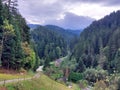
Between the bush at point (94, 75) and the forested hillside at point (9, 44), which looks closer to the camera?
the forested hillside at point (9, 44)

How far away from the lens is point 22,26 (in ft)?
290

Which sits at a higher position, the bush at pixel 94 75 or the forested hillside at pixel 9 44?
the forested hillside at pixel 9 44

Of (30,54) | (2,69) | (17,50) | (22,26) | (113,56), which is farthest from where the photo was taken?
(113,56)

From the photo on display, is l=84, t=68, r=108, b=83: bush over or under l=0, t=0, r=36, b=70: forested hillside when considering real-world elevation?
under

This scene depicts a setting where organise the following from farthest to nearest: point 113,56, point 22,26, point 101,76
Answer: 1. point 113,56
2. point 101,76
3. point 22,26

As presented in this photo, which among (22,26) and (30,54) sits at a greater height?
(22,26)

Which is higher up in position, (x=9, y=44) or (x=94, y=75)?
(x=9, y=44)

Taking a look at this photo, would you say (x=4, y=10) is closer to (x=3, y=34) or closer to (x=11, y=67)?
(x=3, y=34)

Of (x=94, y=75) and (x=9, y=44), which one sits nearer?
(x=9, y=44)

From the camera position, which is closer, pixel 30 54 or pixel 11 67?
pixel 11 67

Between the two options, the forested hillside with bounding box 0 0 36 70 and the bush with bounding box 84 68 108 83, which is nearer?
the forested hillside with bounding box 0 0 36 70

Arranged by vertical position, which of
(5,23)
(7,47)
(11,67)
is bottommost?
(11,67)

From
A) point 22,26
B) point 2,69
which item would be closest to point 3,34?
point 2,69

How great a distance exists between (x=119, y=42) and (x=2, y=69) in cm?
11864
